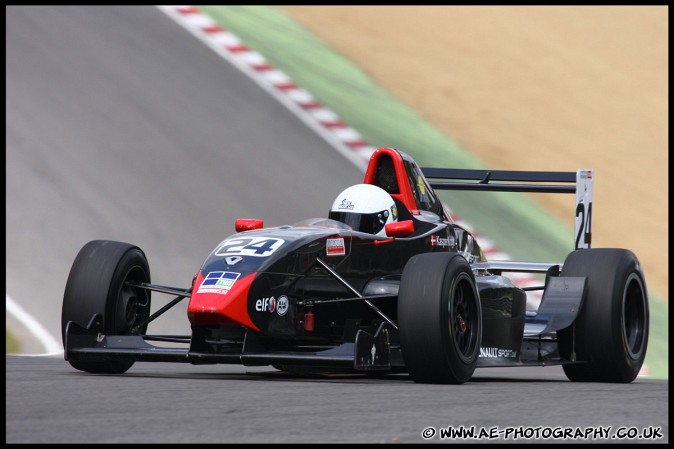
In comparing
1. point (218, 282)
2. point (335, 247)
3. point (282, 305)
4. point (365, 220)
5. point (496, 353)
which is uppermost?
point (365, 220)

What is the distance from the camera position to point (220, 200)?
18.3 metres

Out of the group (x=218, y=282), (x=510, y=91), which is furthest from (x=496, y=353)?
(x=510, y=91)

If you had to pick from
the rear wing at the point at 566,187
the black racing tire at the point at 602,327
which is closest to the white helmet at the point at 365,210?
the black racing tire at the point at 602,327

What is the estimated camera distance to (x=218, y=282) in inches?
352

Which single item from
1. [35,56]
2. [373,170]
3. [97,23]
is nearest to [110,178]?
[35,56]

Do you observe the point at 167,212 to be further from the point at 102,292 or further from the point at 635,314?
the point at 635,314

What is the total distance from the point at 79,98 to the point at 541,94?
10.8 metres

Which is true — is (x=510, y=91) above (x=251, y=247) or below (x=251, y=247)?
above

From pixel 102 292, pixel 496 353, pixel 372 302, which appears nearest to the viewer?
pixel 102 292

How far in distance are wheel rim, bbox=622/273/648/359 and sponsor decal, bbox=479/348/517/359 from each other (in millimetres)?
1334

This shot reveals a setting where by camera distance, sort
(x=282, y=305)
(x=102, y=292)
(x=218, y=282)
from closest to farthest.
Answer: (x=218, y=282) → (x=282, y=305) → (x=102, y=292)

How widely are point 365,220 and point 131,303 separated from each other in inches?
78.7

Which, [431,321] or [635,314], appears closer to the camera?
[431,321]

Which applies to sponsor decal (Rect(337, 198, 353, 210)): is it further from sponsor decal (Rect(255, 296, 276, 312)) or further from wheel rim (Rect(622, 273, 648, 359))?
wheel rim (Rect(622, 273, 648, 359))
